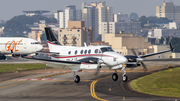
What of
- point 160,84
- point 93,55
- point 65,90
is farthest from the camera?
point 160,84

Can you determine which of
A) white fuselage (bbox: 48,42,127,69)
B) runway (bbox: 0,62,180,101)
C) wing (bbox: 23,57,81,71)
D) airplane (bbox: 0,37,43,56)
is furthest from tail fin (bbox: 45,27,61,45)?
airplane (bbox: 0,37,43,56)

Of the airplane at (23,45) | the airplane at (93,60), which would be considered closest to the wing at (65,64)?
the airplane at (93,60)

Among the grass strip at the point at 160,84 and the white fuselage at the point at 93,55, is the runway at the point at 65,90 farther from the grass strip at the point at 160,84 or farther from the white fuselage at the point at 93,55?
the white fuselage at the point at 93,55

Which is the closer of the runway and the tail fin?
the runway

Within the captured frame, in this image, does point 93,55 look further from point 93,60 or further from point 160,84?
point 160,84

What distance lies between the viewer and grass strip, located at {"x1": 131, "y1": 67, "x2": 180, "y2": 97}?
59375mm

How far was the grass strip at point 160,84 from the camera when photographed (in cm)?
5938

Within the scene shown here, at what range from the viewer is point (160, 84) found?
220 feet

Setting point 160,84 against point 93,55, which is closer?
point 93,55

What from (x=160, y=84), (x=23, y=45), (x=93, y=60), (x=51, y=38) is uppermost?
(x=51, y=38)

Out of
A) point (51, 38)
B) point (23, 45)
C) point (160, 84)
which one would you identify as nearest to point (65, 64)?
point (51, 38)

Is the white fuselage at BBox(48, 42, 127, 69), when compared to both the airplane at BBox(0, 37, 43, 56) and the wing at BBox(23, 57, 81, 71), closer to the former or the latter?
the wing at BBox(23, 57, 81, 71)

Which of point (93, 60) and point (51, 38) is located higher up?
point (51, 38)

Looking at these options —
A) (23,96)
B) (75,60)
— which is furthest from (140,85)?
(23,96)
